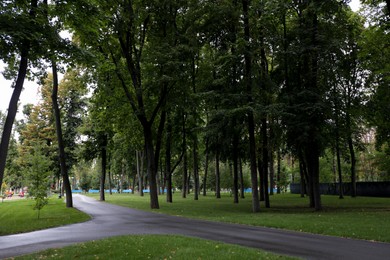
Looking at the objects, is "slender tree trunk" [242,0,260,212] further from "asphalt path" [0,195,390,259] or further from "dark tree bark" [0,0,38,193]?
"dark tree bark" [0,0,38,193]

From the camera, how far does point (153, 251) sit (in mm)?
8641

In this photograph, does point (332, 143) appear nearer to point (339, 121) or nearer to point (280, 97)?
point (339, 121)

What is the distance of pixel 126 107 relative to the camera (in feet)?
90.9

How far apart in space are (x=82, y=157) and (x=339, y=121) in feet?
103

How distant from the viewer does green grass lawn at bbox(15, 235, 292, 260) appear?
8102mm

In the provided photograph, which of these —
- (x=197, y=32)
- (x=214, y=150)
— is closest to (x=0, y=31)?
(x=197, y=32)

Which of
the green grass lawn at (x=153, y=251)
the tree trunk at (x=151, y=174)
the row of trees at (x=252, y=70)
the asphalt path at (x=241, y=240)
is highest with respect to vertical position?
the row of trees at (x=252, y=70)

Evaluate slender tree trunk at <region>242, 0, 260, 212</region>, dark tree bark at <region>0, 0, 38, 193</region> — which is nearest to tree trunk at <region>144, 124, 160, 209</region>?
slender tree trunk at <region>242, 0, 260, 212</region>

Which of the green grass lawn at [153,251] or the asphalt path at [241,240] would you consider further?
the asphalt path at [241,240]

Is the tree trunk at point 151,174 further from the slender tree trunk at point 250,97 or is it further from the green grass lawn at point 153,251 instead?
the green grass lawn at point 153,251

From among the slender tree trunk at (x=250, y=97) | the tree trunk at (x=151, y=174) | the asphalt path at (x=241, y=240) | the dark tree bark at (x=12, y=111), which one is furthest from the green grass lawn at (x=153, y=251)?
the tree trunk at (x=151, y=174)

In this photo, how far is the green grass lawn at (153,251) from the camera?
8102 millimetres

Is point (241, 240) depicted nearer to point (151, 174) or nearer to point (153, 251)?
point (153, 251)

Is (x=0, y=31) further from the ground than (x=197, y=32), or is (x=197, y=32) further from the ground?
(x=197, y=32)
